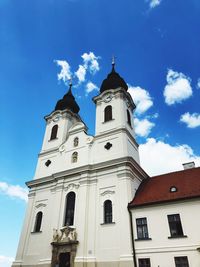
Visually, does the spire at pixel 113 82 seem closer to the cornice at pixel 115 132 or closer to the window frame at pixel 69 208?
the cornice at pixel 115 132

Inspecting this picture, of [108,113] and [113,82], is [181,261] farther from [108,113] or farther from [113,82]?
[113,82]

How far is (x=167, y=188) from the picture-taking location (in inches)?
667

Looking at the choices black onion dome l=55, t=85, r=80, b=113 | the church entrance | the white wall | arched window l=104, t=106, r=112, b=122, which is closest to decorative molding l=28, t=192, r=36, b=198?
the church entrance

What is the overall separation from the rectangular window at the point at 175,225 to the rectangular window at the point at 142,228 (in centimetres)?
171

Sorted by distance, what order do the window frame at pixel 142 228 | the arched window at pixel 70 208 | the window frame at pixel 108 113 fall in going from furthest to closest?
the window frame at pixel 108 113, the arched window at pixel 70 208, the window frame at pixel 142 228

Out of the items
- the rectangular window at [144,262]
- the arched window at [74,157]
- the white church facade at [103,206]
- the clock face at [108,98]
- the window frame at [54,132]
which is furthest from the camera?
the window frame at [54,132]

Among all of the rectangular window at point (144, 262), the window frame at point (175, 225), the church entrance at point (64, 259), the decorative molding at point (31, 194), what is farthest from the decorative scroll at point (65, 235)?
the window frame at point (175, 225)

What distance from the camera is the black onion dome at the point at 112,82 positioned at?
25.6m

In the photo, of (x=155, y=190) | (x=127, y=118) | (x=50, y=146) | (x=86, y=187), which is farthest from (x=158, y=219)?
(x=50, y=146)

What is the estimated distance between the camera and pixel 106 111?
23.8 metres

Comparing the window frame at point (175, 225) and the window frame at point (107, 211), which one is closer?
the window frame at point (175, 225)

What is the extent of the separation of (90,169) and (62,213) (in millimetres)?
4374

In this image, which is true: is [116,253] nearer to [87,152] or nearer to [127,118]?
[87,152]

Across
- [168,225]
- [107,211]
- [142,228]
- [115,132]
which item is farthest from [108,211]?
[115,132]
